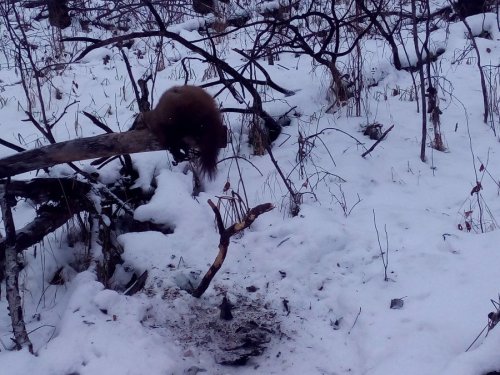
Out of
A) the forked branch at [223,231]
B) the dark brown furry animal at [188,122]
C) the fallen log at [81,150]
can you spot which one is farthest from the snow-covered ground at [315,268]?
the dark brown furry animal at [188,122]

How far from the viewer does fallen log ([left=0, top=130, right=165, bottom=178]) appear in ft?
8.15

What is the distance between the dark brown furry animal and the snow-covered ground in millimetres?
690

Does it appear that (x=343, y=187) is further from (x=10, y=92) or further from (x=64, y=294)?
(x=10, y=92)

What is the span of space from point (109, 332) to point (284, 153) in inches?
77.2

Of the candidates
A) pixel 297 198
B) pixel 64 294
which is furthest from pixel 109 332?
pixel 297 198

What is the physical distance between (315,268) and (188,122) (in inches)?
39.2

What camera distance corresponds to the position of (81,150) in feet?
8.28

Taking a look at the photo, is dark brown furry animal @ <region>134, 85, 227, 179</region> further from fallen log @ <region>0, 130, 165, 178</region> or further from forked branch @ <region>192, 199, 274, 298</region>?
forked branch @ <region>192, 199, 274, 298</region>

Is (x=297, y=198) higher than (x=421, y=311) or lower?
higher

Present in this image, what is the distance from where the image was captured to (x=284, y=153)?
3.78 metres

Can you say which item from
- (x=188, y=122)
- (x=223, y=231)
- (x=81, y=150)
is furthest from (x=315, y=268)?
(x=81, y=150)

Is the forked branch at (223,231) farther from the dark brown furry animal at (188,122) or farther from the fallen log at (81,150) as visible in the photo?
the fallen log at (81,150)

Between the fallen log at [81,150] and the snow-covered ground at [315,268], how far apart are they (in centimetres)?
53

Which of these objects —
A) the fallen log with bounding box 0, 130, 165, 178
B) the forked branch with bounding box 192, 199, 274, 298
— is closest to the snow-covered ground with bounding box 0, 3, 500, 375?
the forked branch with bounding box 192, 199, 274, 298
